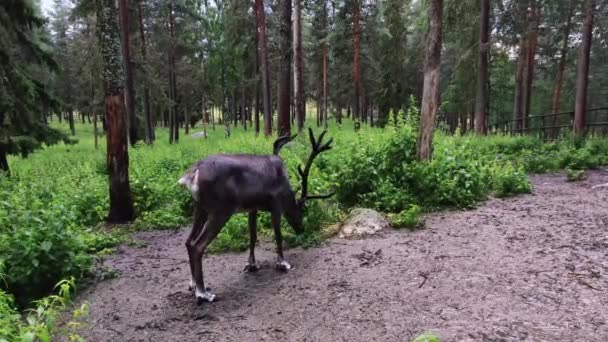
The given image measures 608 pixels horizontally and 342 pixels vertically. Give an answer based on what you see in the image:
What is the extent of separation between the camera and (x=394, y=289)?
4449mm

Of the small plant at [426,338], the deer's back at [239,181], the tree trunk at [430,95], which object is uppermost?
the tree trunk at [430,95]

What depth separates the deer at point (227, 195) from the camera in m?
4.37

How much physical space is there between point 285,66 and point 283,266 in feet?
36.8

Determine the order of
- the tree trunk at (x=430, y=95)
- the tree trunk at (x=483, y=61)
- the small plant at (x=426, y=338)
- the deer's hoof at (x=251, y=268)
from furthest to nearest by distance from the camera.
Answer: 1. the tree trunk at (x=483, y=61)
2. the tree trunk at (x=430, y=95)
3. the deer's hoof at (x=251, y=268)
4. the small plant at (x=426, y=338)

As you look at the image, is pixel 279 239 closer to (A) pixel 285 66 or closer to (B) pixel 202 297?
(B) pixel 202 297

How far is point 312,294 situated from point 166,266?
2.40 m

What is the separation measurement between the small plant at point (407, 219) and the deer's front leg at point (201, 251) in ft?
10.5

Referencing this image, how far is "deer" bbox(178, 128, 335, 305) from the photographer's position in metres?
4.37

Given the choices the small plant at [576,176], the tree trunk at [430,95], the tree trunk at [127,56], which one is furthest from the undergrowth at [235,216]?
the tree trunk at [127,56]

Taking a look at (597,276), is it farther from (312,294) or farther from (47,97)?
(47,97)

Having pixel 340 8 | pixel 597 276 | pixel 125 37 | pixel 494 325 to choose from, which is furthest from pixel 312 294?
pixel 340 8

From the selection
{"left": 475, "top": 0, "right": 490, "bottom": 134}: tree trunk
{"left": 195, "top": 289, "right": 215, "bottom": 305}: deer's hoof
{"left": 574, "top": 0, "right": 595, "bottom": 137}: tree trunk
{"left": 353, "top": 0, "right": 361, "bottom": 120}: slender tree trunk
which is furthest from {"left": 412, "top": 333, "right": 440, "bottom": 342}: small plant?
{"left": 353, "top": 0, "right": 361, "bottom": 120}: slender tree trunk

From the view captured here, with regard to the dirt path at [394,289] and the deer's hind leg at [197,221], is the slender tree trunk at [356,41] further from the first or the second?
the deer's hind leg at [197,221]

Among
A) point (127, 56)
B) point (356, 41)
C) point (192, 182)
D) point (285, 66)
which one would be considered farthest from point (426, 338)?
point (356, 41)
